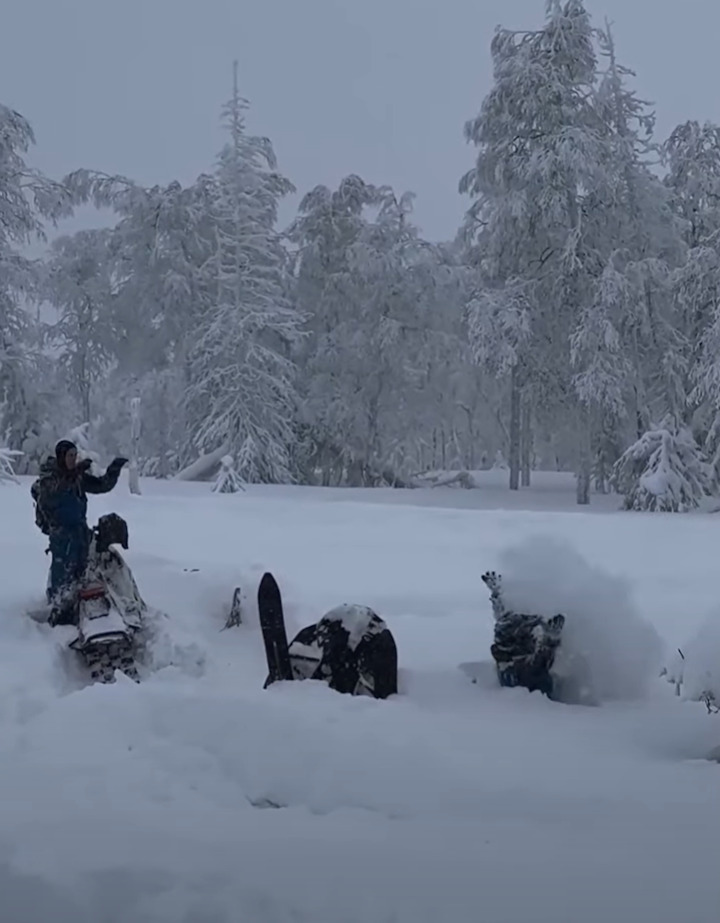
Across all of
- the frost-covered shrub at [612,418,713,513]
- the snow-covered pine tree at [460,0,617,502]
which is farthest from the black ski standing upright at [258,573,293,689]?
the snow-covered pine tree at [460,0,617,502]

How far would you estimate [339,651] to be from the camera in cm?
577

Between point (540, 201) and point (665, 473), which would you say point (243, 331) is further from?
point (665, 473)

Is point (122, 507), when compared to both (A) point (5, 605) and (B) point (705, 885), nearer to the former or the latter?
(A) point (5, 605)

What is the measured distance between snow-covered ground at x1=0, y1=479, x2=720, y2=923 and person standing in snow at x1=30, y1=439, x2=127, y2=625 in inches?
13.2

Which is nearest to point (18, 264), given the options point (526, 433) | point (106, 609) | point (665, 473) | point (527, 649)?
point (526, 433)

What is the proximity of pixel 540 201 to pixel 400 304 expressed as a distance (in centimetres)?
630

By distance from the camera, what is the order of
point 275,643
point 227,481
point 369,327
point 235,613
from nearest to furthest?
point 275,643 → point 235,613 → point 227,481 → point 369,327

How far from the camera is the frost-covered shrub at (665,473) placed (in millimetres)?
18906

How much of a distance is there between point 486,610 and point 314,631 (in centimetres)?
264

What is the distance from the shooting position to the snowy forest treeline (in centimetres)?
2023

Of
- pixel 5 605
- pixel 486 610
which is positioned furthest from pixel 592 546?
pixel 5 605

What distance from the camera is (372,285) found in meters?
25.5

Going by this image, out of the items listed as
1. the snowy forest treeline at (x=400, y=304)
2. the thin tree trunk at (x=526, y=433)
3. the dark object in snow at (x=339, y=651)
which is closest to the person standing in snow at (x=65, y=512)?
the dark object in snow at (x=339, y=651)

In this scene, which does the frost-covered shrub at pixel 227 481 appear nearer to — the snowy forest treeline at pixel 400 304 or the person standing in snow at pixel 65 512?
the snowy forest treeline at pixel 400 304
